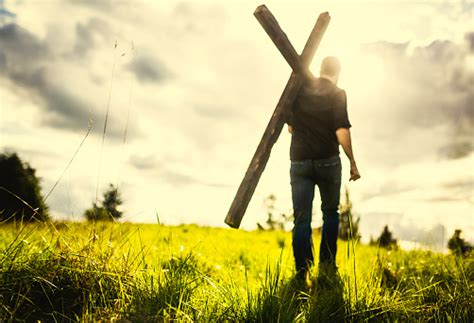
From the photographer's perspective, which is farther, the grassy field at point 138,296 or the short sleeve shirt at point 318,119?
the short sleeve shirt at point 318,119

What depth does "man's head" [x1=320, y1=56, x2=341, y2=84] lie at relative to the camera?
4.90 meters

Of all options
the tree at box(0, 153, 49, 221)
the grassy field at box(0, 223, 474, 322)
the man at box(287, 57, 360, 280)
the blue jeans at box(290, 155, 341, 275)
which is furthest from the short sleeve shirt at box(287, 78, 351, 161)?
the tree at box(0, 153, 49, 221)

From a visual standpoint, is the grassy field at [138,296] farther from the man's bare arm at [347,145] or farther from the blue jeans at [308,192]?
the man's bare arm at [347,145]

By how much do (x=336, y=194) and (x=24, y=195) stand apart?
700cm

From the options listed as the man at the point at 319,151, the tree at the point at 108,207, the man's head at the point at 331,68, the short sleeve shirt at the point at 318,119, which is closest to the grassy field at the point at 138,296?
the tree at the point at 108,207

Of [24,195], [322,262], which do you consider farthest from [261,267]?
[24,195]

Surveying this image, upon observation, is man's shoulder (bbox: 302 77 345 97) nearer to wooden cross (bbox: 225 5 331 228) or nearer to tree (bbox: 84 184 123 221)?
wooden cross (bbox: 225 5 331 228)

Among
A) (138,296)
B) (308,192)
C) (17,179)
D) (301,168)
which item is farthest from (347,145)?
(17,179)

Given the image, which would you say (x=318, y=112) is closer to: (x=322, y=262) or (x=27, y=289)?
(x=322, y=262)

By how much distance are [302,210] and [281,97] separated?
130 cm

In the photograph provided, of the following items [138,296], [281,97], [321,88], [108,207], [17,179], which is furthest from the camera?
[17,179]

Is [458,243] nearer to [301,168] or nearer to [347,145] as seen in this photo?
[347,145]

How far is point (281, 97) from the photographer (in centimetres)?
472

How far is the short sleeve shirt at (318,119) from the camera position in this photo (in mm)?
4711
